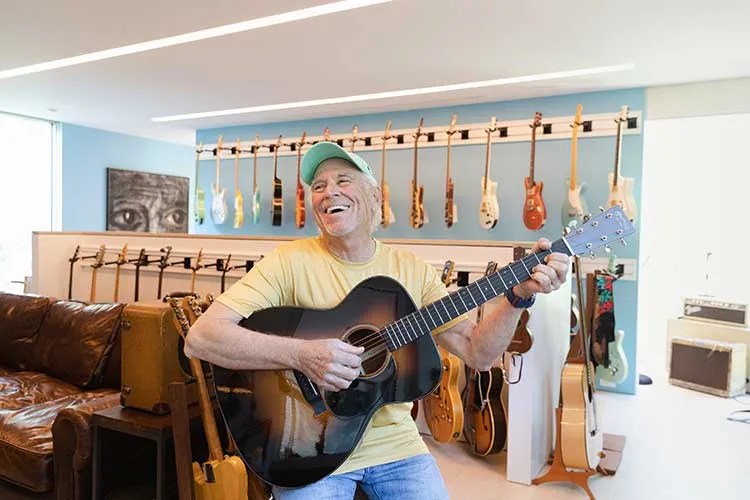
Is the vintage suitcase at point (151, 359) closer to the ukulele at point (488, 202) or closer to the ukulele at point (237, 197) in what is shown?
the ukulele at point (488, 202)

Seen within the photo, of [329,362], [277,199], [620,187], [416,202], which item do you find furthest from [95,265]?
[620,187]

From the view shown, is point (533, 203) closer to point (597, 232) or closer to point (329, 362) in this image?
point (597, 232)

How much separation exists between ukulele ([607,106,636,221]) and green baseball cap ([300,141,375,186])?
3276 mm

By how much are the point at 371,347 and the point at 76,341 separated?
6.42ft

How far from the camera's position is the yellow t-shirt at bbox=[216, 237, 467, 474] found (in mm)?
1399

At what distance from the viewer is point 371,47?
374 centimetres

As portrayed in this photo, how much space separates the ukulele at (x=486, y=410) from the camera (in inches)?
106

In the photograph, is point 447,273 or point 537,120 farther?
point 537,120

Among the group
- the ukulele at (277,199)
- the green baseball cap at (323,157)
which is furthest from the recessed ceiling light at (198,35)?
the ukulele at (277,199)

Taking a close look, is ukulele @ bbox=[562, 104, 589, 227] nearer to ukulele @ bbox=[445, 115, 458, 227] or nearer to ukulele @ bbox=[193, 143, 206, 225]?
ukulele @ bbox=[445, 115, 458, 227]

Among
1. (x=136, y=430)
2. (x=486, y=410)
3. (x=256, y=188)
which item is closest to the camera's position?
(x=136, y=430)

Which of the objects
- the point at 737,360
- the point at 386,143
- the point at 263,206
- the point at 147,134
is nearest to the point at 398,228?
the point at 386,143

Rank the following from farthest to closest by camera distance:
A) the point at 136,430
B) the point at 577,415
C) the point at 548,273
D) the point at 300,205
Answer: the point at 300,205 → the point at 577,415 → the point at 136,430 → the point at 548,273

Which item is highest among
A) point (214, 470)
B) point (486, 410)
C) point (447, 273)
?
point (447, 273)
